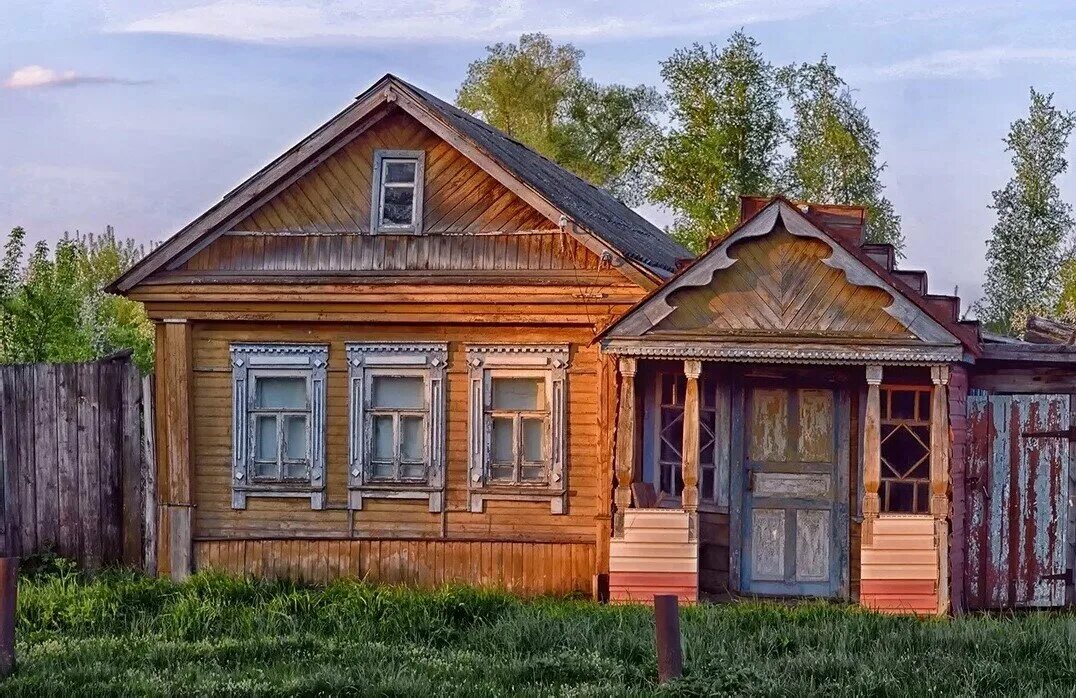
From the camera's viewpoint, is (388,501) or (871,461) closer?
(871,461)

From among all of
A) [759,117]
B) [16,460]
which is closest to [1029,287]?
[759,117]

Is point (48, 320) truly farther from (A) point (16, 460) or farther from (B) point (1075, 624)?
(B) point (1075, 624)

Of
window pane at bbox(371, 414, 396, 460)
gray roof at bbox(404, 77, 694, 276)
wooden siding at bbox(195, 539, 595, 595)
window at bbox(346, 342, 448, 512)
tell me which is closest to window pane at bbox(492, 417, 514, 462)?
window at bbox(346, 342, 448, 512)

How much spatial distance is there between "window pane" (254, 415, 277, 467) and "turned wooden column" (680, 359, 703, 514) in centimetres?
501

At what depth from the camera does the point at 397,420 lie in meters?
16.9

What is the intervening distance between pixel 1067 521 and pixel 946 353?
2.74 metres

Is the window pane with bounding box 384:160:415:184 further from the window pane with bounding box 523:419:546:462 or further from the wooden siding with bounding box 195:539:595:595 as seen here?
the wooden siding with bounding box 195:539:595:595

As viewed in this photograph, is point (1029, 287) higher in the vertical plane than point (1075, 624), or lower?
higher

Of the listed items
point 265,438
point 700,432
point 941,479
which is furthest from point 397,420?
point 941,479

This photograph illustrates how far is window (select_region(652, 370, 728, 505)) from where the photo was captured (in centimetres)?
1634

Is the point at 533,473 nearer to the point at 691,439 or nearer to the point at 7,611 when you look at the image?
the point at 691,439

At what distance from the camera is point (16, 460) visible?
16.9m

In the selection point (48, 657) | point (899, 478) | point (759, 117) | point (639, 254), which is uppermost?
point (759, 117)

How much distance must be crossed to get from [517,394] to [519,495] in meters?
1.17
